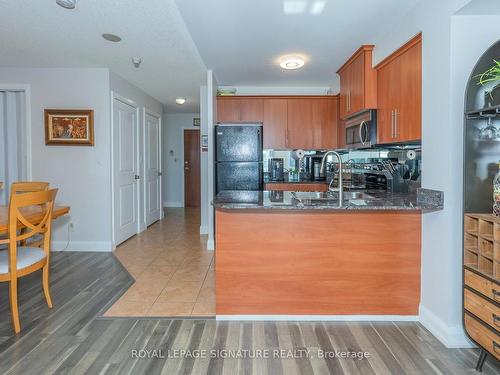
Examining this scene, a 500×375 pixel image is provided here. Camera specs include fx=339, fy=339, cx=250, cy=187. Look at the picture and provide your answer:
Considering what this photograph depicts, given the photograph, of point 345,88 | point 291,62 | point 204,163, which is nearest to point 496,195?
point 345,88

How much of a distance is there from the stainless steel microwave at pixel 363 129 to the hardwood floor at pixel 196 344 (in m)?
1.59

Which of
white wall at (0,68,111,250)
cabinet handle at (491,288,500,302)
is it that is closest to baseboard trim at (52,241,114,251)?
white wall at (0,68,111,250)

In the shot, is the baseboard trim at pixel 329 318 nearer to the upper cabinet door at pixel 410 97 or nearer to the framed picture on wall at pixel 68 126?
the upper cabinet door at pixel 410 97

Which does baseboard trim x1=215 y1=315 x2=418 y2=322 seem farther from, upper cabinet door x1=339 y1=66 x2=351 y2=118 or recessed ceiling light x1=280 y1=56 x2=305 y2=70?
recessed ceiling light x1=280 y1=56 x2=305 y2=70

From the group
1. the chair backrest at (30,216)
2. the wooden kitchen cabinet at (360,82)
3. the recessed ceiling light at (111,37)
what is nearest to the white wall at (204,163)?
the recessed ceiling light at (111,37)

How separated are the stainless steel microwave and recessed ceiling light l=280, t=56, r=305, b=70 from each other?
84cm

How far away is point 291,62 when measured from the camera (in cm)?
371

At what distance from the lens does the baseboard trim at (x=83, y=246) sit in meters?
4.26

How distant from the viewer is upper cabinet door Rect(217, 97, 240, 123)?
4605 millimetres

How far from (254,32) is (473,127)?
6.21 ft

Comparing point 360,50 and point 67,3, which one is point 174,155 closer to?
point 360,50

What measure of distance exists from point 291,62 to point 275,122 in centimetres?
103

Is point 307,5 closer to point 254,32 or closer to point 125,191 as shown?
point 254,32

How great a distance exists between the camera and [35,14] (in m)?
2.65
